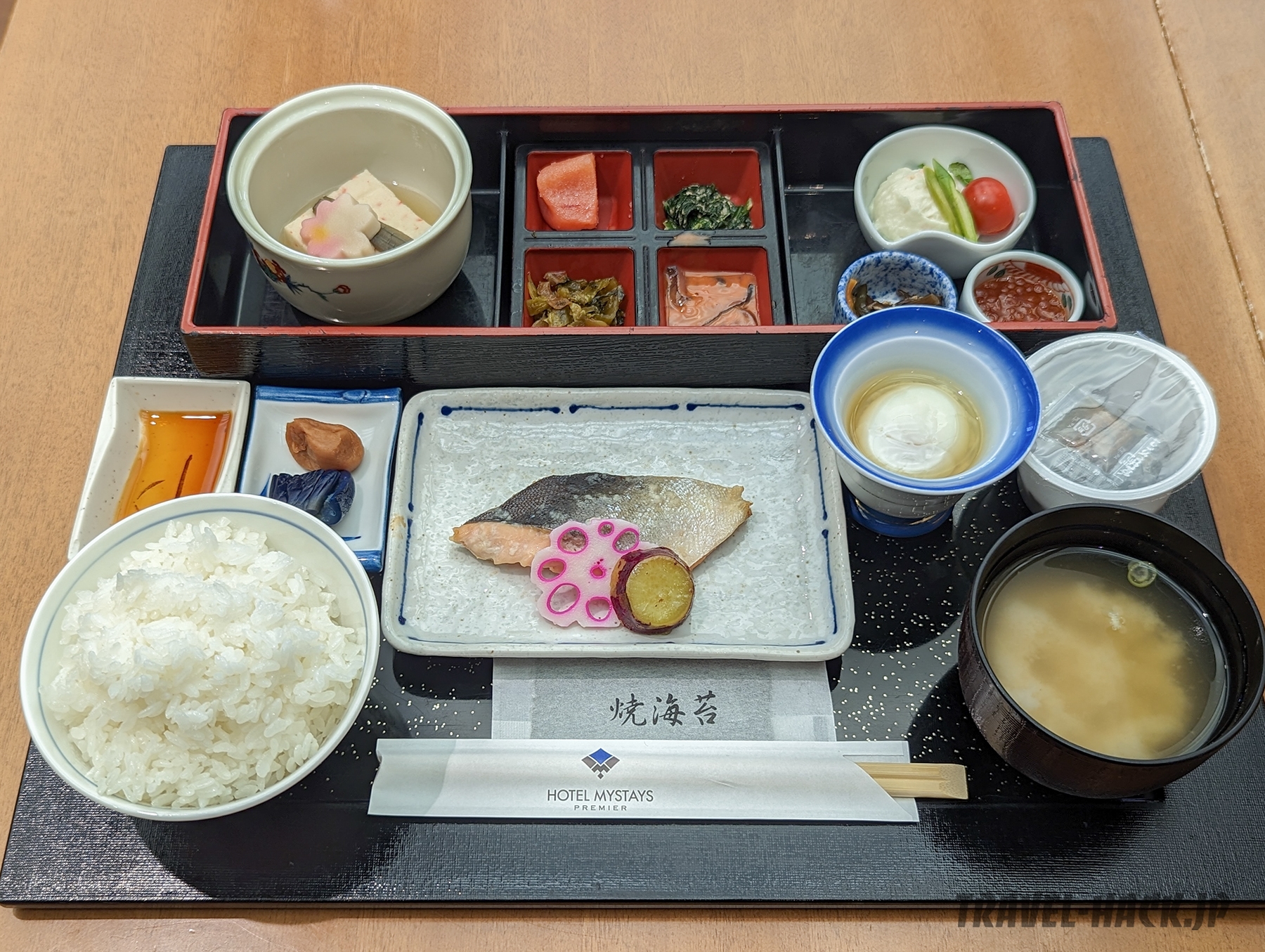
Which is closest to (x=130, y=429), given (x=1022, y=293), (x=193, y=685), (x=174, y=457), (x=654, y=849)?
(x=174, y=457)

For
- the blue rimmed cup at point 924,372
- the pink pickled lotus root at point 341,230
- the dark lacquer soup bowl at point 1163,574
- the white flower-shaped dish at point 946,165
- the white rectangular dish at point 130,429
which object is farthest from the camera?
the white flower-shaped dish at point 946,165

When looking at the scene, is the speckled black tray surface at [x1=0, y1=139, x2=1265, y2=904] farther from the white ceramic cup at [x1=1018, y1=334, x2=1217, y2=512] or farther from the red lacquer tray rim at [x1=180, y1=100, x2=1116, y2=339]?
the red lacquer tray rim at [x1=180, y1=100, x2=1116, y2=339]

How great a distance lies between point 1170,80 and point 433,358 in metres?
1.96

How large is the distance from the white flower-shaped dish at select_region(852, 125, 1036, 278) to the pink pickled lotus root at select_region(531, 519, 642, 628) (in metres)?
0.80

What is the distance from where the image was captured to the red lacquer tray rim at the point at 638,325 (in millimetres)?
1531

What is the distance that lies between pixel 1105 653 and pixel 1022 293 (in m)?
0.71

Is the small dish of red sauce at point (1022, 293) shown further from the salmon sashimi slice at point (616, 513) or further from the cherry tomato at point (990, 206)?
the salmon sashimi slice at point (616, 513)

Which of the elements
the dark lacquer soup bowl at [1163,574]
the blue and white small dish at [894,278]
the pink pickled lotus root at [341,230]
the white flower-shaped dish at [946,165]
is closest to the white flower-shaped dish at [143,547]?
the pink pickled lotus root at [341,230]

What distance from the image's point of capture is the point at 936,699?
1.43 m

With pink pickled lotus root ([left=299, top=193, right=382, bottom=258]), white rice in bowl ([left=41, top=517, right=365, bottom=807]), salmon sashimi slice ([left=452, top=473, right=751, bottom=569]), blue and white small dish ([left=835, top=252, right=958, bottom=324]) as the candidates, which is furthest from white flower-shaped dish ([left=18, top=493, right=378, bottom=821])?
blue and white small dish ([left=835, top=252, right=958, bottom=324])

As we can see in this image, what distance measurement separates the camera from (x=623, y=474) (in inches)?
64.2

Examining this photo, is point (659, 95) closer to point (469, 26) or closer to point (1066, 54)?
point (469, 26)

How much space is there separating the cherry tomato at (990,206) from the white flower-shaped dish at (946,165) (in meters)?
0.02

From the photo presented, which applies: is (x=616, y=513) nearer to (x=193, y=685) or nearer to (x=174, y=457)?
(x=193, y=685)
